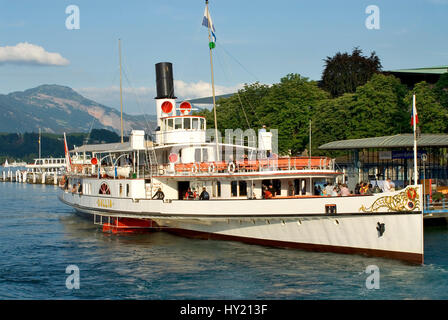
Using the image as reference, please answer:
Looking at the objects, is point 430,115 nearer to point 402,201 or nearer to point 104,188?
point 402,201

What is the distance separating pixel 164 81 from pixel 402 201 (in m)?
21.3

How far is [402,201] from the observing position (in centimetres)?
2439

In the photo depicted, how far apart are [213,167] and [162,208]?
455 centimetres

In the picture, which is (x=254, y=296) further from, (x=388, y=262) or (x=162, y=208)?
(x=162, y=208)

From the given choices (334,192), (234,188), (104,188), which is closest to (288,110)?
(104,188)

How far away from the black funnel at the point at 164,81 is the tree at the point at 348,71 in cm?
3635

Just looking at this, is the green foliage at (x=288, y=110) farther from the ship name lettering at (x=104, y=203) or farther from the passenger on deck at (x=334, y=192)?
Result: the passenger on deck at (x=334, y=192)

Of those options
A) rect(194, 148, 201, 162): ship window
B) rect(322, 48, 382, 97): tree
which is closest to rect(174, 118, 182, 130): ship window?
rect(194, 148, 201, 162): ship window

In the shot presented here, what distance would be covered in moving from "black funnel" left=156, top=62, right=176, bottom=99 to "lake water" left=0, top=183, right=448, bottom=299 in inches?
444

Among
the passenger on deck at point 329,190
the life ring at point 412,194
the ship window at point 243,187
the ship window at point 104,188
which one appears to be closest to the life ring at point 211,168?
the ship window at point 243,187

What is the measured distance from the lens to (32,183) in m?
138

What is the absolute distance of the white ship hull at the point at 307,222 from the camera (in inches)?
963
